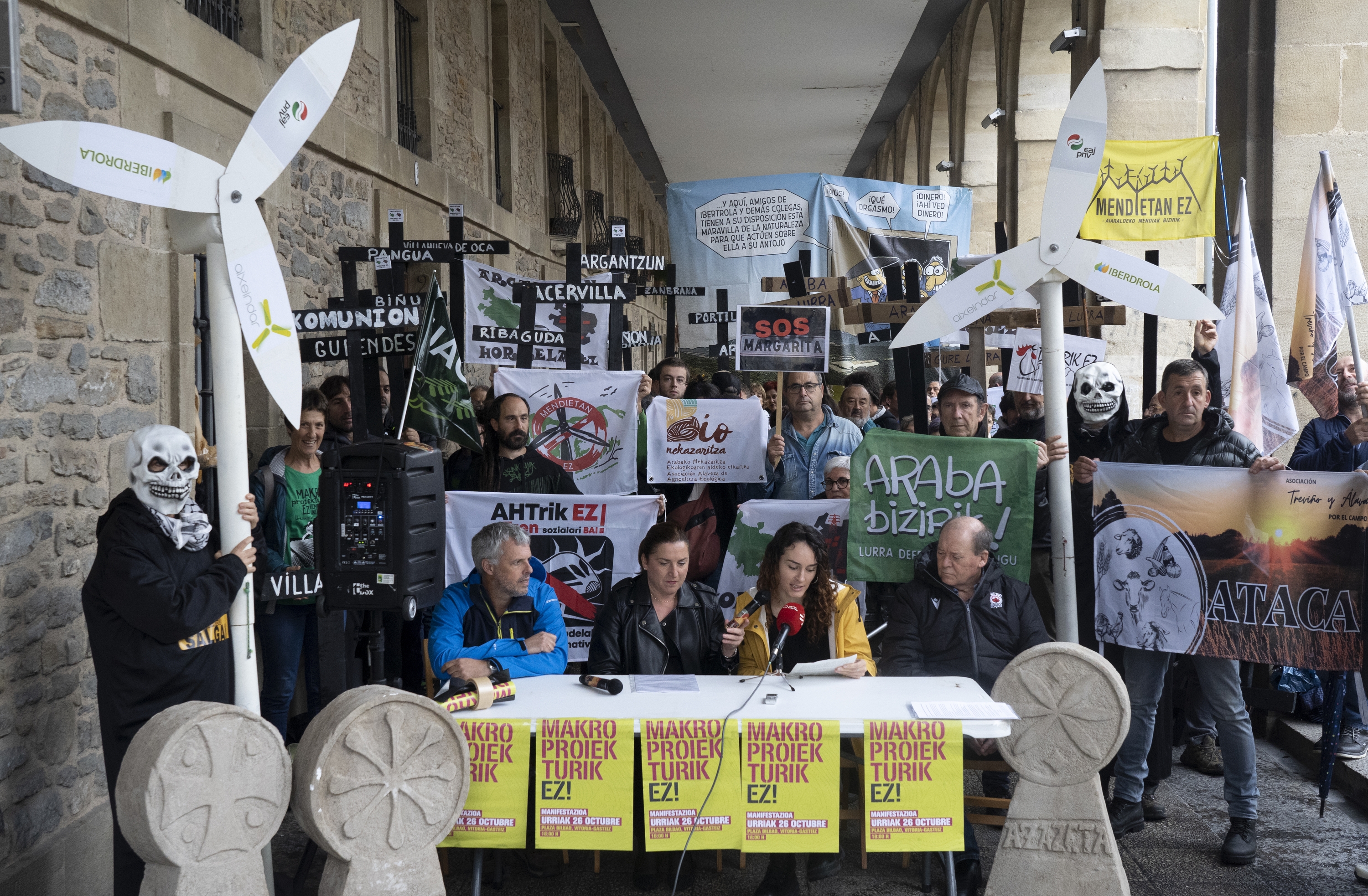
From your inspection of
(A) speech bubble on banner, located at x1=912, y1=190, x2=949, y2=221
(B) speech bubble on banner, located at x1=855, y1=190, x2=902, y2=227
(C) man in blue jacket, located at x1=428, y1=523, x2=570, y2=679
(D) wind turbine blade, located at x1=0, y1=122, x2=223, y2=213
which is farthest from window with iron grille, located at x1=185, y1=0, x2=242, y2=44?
(A) speech bubble on banner, located at x1=912, y1=190, x2=949, y2=221

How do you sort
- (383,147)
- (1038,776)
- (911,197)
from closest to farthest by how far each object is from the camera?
(1038,776) < (383,147) < (911,197)

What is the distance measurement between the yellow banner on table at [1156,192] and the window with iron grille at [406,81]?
19.0 ft

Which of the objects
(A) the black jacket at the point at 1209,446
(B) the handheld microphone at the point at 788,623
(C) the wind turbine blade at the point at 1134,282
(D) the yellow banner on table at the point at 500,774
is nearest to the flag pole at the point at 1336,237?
(A) the black jacket at the point at 1209,446

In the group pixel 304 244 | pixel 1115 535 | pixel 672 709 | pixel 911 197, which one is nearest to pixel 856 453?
pixel 1115 535

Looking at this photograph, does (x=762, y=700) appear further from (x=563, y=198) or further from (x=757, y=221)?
(x=563, y=198)

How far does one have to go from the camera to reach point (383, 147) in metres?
8.40

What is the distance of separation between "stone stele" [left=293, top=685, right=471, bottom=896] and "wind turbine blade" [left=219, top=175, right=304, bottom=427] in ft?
3.03

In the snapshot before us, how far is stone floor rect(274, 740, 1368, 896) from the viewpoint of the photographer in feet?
13.3

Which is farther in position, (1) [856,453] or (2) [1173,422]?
(1) [856,453]

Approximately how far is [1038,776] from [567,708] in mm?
1485

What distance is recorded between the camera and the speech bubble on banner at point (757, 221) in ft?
28.0

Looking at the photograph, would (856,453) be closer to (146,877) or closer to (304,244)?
(146,877)

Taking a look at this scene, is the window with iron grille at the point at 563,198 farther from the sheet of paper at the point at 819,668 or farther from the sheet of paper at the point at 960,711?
the sheet of paper at the point at 960,711

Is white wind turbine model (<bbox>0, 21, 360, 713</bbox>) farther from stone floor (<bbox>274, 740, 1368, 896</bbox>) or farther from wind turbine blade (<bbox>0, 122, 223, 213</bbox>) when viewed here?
stone floor (<bbox>274, 740, 1368, 896</bbox>)
